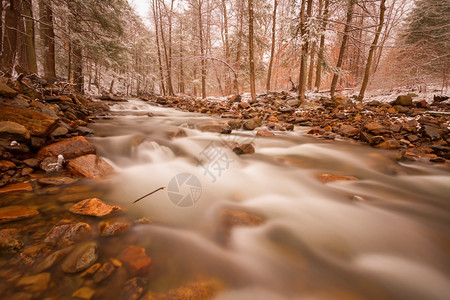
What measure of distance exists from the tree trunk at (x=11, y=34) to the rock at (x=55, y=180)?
216 inches

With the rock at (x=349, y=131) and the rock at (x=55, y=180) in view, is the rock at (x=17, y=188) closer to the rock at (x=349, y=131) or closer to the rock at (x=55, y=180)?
the rock at (x=55, y=180)

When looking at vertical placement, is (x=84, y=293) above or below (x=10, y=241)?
below

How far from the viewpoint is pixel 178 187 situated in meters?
3.21

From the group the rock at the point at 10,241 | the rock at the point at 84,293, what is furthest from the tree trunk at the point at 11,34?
the rock at the point at 84,293

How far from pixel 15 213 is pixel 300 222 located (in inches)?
124

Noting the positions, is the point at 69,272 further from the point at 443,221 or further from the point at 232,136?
the point at 232,136

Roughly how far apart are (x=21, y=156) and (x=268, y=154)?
4.60m

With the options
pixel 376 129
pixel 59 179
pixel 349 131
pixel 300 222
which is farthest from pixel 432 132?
pixel 59 179

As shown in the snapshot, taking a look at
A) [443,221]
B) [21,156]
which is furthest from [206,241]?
[21,156]

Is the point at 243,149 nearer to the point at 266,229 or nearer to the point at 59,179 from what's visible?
the point at 266,229

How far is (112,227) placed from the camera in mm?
1923

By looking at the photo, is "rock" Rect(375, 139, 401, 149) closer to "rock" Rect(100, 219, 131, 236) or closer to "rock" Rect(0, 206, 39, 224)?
"rock" Rect(100, 219, 131, 236)

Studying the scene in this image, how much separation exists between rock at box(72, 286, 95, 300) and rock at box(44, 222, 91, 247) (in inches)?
21.1

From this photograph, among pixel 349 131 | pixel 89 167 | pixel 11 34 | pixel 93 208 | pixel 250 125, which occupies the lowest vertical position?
pixel 93 208
